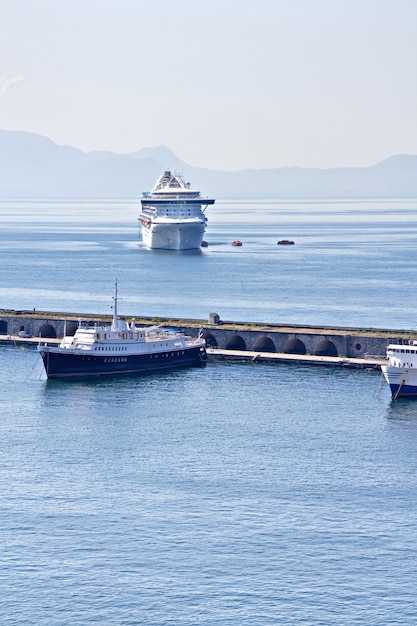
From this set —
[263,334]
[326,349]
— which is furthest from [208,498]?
[263,334]

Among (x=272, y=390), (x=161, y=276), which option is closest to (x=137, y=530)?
(x=272, y=390)

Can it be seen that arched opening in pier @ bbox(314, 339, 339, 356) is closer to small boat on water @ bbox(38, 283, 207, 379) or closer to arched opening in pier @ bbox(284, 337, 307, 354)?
arched opening in pier @ bbox(284, 337, 307, 354)

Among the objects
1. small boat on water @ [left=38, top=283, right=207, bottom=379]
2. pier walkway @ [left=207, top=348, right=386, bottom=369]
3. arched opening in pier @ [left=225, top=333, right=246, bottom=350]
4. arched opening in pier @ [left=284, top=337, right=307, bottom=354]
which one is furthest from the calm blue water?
arched opening in pier @ [left=225, top=333, right=246, bottom=350]

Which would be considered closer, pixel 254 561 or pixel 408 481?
pixel 254 561

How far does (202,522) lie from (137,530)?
2675mm

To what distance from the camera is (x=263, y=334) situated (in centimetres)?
9269

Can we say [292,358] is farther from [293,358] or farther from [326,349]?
[326,349]

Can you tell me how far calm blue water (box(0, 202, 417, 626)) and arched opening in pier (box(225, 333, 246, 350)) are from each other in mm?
6447

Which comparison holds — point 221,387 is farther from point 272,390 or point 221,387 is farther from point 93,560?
point 93,560

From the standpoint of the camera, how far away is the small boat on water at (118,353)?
278 ft

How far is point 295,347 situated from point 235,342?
4910 millimetres

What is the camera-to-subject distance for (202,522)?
5022 cm

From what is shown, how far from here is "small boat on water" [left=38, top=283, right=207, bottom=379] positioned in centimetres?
8488

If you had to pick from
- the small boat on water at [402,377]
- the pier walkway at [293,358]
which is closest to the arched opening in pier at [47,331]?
the pier walkway at [293,358]
